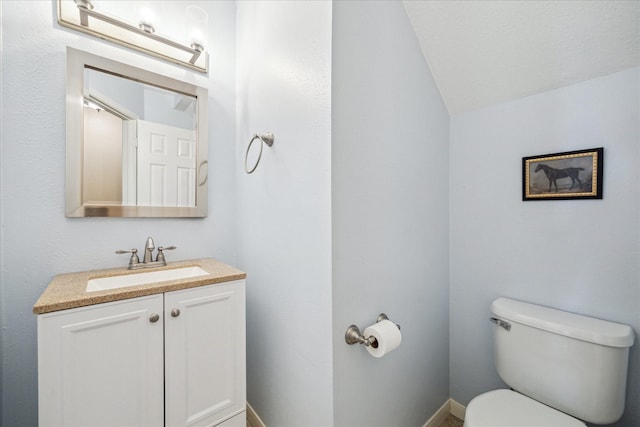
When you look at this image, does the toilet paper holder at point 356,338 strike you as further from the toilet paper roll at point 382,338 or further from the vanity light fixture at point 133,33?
the vanity light fixture at point 133,33

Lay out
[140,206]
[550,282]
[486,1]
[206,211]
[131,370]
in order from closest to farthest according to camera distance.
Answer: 1. [131,370]
2. [486,1]
3. [550,282]
4. [140,206]
5. [206,211]

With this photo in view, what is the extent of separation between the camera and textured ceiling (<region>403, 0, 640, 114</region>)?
958 mm

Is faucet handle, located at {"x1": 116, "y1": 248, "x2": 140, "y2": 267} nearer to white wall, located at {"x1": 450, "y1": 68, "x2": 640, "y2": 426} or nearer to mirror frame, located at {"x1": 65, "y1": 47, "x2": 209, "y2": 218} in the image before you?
mirror frame, located at {"x1": 65, "y1": 47, "x2": 209, "y2": 218}

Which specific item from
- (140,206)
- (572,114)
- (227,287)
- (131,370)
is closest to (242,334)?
(227,287)

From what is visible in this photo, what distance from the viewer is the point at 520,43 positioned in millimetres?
1103

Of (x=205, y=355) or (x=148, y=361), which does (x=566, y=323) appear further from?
(x=148, y=361)

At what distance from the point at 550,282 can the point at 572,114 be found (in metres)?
0.75

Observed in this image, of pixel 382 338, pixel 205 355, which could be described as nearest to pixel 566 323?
pixel 382 338

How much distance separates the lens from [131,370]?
36.0 inches

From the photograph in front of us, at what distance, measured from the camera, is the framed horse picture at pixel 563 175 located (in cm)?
106

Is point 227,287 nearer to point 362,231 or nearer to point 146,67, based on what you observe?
point 362,231

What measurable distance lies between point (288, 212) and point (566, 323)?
47.9 inches

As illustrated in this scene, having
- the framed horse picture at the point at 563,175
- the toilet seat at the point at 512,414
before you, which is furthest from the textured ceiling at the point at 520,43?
the toilet seat at the point at 512,414

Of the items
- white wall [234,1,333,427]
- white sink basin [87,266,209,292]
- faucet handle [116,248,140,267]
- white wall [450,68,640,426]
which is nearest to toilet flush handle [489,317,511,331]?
white wall [450,68,640,426]
